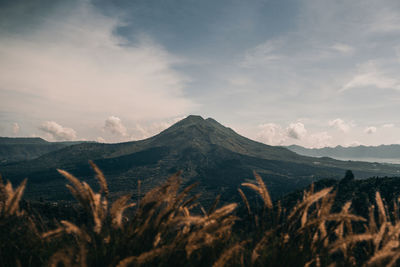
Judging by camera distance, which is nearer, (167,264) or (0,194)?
(167,264)

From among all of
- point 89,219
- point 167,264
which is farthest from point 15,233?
point 167,264

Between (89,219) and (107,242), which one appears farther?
(89,219)

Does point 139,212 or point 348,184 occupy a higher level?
point 139,212

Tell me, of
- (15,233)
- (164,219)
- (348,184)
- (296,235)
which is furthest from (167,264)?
(348,184)

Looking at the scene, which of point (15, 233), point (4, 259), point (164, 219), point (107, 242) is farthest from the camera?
point (15, 233)

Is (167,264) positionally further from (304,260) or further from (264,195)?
(304,260)

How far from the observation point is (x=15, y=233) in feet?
9.74

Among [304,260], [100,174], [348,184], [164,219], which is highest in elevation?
[100,174]

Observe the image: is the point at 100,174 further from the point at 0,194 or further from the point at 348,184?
the point at 348,184

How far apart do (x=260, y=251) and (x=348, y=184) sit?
286ft

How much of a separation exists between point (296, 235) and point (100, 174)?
6.68 ft

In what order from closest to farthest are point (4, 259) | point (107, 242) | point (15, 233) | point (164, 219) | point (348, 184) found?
point (107, 242), point (164, 219), point (4, 259), point (15, 233), point (348, 184)

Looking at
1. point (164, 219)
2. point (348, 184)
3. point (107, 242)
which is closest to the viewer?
point (107, 242)

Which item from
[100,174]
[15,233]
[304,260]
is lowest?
[304,260]
